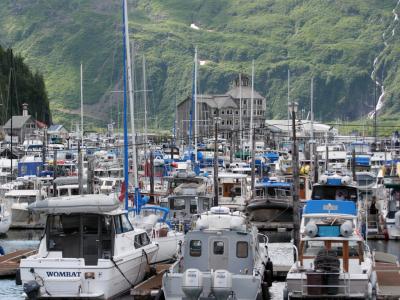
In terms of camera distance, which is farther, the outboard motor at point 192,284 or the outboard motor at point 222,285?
the outboard motor at point 222,285

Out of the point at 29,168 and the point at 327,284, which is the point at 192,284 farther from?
the point at 29,168

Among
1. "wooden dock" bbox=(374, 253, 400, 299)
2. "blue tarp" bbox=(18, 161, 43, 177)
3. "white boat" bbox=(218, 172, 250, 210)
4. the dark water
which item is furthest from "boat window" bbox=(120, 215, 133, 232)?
"blue tarp" bbox=(18, 161, 43, 177)

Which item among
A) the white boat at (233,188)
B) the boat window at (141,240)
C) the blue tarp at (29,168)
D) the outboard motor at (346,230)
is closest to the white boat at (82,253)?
the boat window at (141,240)

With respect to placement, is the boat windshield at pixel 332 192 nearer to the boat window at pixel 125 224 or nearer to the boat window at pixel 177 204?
the boat window at pixel 177 204

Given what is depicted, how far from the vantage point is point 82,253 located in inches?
1468

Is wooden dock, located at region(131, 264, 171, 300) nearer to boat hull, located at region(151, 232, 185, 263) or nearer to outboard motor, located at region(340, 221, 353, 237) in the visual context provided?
boat hull, located at region(151, 232, 185, 263)

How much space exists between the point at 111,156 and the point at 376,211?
5278cm

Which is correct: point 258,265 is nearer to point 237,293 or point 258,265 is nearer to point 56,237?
point 237,293

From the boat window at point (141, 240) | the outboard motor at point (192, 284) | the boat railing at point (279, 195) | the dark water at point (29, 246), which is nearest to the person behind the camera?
the outboard motor at point (192, 284)

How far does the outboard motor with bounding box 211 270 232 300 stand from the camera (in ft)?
111

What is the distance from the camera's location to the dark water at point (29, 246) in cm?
4250

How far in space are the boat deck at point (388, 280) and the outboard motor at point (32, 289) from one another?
1092 cm

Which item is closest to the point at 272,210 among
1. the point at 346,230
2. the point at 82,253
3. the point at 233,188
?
the point at 233,188

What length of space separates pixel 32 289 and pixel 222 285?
20.7ft
